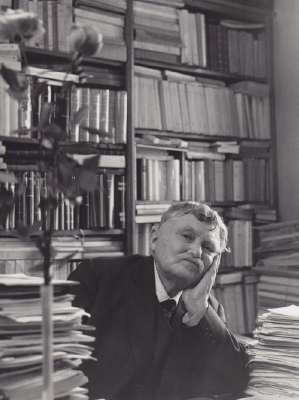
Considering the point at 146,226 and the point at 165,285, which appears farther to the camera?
the point at 146,226

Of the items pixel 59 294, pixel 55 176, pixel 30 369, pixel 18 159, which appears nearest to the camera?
pixel 55 176

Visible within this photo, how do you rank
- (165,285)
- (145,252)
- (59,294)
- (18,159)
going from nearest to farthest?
(59,294), (165,285), (18,159), (145,252)

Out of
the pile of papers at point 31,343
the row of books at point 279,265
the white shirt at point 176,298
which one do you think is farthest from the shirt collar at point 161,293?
the row of books at point 279,265

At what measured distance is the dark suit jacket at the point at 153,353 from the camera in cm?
165

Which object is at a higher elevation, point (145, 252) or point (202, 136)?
point (202, 136)

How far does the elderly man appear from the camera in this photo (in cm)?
166

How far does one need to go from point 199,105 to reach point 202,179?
45 centimetres

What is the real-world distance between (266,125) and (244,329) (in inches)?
51.1

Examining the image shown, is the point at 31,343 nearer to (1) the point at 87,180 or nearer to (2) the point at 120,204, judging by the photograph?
(1) the point at 87,180

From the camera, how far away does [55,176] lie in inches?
35.4

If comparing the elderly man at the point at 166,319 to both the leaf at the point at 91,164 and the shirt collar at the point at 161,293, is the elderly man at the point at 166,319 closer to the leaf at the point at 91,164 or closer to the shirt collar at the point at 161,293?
the shirt collar at the point at 161,293

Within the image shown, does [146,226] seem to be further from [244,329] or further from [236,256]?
[244,329]

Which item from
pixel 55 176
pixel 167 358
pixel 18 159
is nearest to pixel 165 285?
pixel 167 358

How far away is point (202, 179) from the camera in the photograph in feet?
10.9
